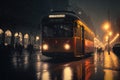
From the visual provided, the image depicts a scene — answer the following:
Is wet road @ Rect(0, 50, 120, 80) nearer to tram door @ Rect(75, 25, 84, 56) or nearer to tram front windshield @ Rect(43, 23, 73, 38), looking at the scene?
tram front windshield @ Rect(43, 23, 73, 38)

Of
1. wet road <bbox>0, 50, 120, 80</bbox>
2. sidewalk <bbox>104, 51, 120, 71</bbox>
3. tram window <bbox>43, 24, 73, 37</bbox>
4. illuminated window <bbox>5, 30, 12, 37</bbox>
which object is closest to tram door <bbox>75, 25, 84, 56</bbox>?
tram window <bbox>43, 24, 73, 37</bbox>

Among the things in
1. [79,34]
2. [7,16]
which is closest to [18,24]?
[7,16]

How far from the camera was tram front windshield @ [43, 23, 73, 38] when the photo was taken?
2478cm

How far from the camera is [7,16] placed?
54688 millimetres

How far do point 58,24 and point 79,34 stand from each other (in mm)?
2510

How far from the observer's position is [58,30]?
2491 centimetres

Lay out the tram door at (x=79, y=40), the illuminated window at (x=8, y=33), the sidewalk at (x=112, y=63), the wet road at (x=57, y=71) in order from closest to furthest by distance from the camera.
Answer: the wet road at (x=57, y=71) → the sidewalk at (x=112, y=63) → the tram door at (x=79, y=40) → the illuminated window at (x=8, y=33)

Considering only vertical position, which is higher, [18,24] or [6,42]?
[18,24]

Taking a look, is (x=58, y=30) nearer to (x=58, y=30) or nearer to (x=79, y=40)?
(x=58, y=30)

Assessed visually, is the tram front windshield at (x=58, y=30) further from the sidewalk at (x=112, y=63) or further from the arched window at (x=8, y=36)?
the arched window at (x=8, y=36)

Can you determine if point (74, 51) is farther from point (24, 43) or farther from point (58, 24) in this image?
point (24, 43)

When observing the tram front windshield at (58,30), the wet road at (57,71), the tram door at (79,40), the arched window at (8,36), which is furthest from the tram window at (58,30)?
the arched window at (8,36)

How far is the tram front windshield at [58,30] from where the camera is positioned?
24.8m

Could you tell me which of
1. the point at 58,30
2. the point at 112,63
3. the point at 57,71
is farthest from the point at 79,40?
the point at 57,71
